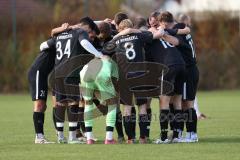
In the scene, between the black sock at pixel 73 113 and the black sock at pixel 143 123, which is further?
the black sock at pixel 73 113

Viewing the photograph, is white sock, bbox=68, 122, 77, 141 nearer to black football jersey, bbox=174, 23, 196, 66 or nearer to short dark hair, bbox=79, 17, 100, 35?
short dark hair, bbox=79, 17, 100, 35

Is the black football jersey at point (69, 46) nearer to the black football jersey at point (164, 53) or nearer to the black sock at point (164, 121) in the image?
the black football jersey at point (164, 53)

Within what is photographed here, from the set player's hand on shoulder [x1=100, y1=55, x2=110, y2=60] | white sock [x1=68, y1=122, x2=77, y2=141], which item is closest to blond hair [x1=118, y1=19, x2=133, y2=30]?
player's hand on shoulder [x1=100, y1=55, x2=110, y2=60]

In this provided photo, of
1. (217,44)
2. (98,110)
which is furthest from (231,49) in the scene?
(98,110)

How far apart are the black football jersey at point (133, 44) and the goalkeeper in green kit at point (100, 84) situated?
0.57ft

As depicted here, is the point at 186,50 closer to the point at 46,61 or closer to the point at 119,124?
the point at 119,124

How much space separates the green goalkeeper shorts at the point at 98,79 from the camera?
13586mm

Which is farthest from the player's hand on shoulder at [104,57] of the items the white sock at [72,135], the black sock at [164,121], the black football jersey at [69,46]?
the white sock at [72,135]

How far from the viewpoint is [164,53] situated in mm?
13633

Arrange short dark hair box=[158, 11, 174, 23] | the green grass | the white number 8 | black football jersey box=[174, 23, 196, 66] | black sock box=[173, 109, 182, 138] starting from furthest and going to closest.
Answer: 1. black football jersey box=[174, 23, 196, 66]
2. black sock box=[173, 109, 182, 138]
3. short dark hair box=[158, 11, 174, 23]
4. the white number 8
5. the green grass

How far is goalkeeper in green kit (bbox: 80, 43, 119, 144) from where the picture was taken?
1355cm

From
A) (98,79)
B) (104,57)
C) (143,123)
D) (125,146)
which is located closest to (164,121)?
(143,123)

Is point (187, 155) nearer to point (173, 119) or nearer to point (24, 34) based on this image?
point (173, 119)

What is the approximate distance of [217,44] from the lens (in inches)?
1462
